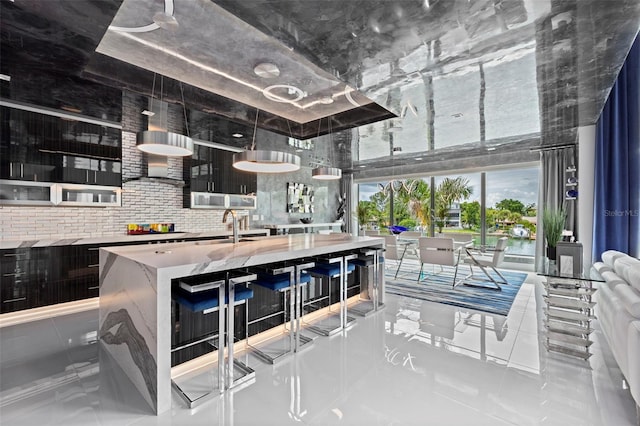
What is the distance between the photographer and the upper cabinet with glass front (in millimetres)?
3506

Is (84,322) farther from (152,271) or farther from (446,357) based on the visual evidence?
(446,357)

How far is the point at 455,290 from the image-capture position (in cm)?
493

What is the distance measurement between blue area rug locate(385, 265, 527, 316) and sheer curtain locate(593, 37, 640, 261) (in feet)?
4.83

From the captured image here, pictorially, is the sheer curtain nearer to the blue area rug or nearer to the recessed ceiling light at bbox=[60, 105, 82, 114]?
the blue area rug

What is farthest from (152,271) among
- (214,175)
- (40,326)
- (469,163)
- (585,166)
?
(469,163)

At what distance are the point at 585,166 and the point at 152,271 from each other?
20.1 ft

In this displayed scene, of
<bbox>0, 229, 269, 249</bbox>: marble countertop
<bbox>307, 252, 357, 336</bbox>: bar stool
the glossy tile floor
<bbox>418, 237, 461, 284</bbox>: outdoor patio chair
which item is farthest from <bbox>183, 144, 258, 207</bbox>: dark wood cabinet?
<bbox>418, 237, 461, 284</bbox>: outdoor patio chair

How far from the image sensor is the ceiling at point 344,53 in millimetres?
2121

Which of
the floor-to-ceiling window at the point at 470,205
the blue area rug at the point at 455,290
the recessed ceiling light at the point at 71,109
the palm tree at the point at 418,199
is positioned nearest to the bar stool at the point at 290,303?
the blue area rug at the point at 455,290

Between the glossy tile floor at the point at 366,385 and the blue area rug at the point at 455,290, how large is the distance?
103 cm

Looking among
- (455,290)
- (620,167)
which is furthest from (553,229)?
(455,290)

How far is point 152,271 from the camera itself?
6.32 feet

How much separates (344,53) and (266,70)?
1.14 meters

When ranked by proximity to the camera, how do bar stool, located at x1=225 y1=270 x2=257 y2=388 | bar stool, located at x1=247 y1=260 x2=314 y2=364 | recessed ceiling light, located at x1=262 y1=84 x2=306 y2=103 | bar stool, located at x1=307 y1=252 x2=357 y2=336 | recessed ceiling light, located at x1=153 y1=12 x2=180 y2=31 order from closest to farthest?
bar stool, located at x1=225 y1=270 x2=257 y2=388 < recessed ceiling light, located at x1=153 y1=12 x2=180 y2=31 < bar stool, located at x1=247 y1=260 x2=314 y2=364 < bar stool, located at x1=307 y1=252 x2=357 y2=336 < recessed ceiling light, located at x1=262 y1=84 x2=306 y2=103
